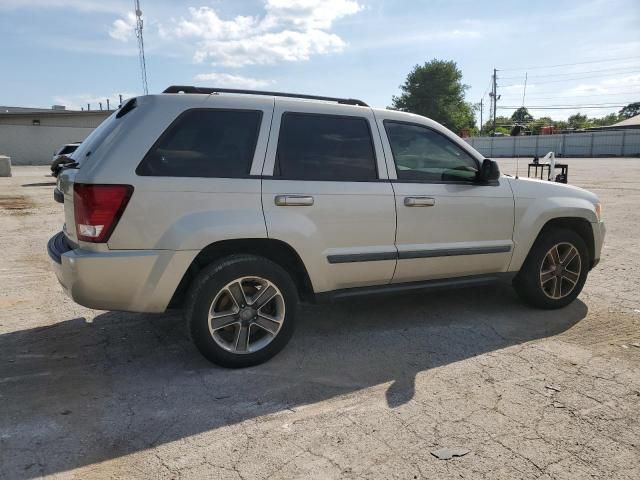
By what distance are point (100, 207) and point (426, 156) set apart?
2.62 metres

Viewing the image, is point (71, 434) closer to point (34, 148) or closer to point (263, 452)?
point (263, 452)

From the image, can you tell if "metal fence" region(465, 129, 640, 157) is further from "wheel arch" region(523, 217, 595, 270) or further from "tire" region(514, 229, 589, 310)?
"tire" region(514, 229, 589, 310)

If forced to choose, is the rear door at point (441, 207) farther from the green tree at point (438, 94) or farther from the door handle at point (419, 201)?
the green tree at point (438, 94)

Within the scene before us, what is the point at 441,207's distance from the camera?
4.30 metres

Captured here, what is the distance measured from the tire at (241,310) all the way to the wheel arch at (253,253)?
92 millimetres

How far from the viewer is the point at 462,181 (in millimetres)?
4457

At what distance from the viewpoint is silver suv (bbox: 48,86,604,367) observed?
11.0ft

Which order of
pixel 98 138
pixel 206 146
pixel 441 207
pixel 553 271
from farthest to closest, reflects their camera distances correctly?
1. pixel 553 271
2. pixel 441 207
3. pixel 98 138
4. pixel 206 146

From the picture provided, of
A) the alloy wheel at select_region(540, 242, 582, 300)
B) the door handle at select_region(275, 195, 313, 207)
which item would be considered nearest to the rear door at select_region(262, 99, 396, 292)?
the door handle at select_region(275, 195, 313, 207)

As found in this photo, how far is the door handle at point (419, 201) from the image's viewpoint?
13.5ft

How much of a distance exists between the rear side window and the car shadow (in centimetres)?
145

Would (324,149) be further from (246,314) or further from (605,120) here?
(605,120)

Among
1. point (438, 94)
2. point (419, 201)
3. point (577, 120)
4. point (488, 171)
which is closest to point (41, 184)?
point (419, 201)

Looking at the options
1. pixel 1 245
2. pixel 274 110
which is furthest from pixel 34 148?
pixel 274 110
